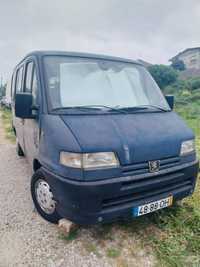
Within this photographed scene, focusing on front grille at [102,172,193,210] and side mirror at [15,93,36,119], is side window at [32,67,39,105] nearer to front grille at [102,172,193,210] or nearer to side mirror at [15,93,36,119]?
side mirror at [15,93,36,119]

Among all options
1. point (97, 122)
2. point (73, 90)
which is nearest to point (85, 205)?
point (97, 122)

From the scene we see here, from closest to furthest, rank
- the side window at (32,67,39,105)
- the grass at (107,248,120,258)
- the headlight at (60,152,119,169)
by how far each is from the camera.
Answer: the headlight at (60,152,119,169) < the grass at (107,248,120,258) < the side window at (32,67,39,105)

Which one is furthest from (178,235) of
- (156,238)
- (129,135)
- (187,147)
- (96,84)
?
(96,84)

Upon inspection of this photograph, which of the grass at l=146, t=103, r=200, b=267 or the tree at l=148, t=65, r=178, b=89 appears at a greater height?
the tree at l=148, t=65, r=178, b=89

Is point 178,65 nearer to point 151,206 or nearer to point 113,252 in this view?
point 151,206

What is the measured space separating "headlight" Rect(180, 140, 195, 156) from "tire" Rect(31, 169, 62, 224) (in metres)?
1.62

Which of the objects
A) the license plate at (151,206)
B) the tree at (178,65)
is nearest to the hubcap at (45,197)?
the license plate at (151,206)

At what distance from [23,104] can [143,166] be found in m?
1.55

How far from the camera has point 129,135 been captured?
2375 mm

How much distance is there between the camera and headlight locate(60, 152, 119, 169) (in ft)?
7.04

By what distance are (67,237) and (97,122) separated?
1349 millimetres

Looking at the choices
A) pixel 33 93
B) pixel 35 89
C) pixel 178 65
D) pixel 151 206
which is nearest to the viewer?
pixel 151 206

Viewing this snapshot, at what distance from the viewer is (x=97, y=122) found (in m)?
2.46

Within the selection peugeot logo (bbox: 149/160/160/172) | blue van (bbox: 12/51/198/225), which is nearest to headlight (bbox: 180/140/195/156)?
blue van (bbox: 12/51/198/225)
